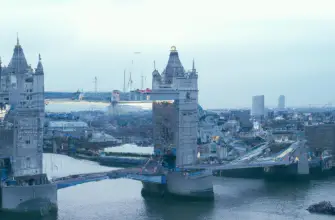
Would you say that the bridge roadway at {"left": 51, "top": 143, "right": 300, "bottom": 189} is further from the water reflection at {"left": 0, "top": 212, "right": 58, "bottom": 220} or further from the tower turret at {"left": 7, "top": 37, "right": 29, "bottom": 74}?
the tower turret at {"left": 7, "top": 37, "right": 29, "bottom": 74}

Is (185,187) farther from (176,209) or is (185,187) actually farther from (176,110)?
(176,110)

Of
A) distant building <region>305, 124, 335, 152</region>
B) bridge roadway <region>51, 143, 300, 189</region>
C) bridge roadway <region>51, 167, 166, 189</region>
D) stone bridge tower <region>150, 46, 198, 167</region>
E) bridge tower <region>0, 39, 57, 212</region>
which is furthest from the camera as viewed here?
distant building <region>305, 124, 335, 152</region>

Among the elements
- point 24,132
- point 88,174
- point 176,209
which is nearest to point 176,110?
point 176,209

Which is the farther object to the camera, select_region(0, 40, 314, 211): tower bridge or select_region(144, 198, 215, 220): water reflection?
select_region(144, 198, 215, 220): water reflection

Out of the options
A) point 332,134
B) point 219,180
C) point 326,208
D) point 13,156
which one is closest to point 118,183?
point 219,180

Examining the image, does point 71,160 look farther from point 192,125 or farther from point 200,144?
point 192,125

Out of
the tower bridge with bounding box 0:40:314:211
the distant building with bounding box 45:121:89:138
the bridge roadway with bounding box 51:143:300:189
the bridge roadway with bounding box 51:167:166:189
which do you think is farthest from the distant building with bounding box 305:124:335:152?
the distant building with bounding box 45:121:89:138
